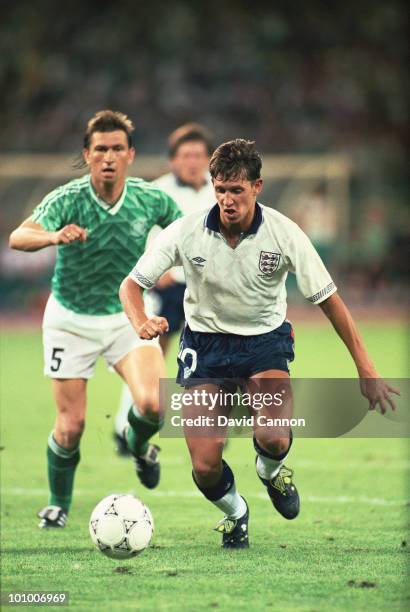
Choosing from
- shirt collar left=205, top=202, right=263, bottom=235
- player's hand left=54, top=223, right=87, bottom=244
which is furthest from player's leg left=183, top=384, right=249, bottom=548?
player's hand left=54, top=223, right=87, bottom=244

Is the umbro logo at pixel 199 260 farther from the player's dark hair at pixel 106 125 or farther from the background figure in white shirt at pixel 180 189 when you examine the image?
the background figure in white shirt at pixel 180 189

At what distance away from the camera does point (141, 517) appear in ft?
18.4

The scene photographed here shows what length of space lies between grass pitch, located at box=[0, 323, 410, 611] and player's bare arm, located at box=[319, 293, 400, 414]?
2.57 feet

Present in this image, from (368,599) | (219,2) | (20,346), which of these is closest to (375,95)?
(219,2)

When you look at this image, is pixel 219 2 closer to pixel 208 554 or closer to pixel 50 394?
pixel 50 394

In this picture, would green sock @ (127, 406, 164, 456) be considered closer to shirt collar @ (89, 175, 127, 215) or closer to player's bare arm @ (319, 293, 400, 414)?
shirt collar @ (89, 175, 127, 215)

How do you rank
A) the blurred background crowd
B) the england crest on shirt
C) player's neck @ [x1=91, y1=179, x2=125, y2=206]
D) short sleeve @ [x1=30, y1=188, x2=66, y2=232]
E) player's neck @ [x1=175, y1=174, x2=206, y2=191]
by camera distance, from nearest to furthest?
the england crest on shirt, short sleeve @ [x1=30, y1=188, x2=66, y2=232], player's neck @ [x1=91, y1=179, x2=125, y2=206], player's neck @ [x1=175, y1=174, x2=206, y2=191], the blurred background crowd

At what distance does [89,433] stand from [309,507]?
3614mm

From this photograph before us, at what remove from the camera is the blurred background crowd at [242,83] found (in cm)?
2877

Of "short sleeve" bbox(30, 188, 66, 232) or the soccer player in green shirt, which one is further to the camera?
the soccer player in green shirt

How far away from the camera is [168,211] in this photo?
672 cm

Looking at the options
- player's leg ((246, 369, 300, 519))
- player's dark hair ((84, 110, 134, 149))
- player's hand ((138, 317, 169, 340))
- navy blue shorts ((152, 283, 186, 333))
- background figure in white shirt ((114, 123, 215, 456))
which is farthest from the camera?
navy blue shorts ((152, 283, 186, 333))

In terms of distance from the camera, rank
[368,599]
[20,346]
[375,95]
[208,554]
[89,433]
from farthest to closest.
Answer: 1. [375,95]
2. [20,346]
3. [89,433]
4. [208,554]
5. [368,599]

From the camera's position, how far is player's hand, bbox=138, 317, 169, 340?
5137 millimetres
